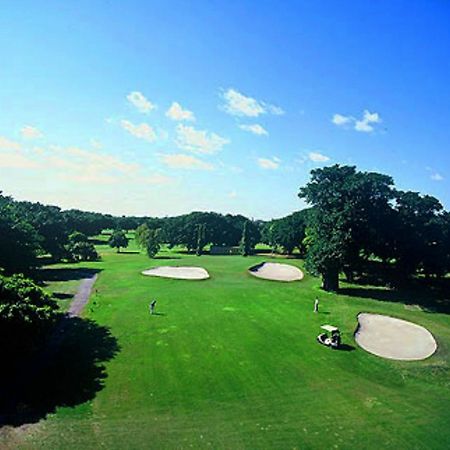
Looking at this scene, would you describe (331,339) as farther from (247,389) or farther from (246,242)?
(246,242)

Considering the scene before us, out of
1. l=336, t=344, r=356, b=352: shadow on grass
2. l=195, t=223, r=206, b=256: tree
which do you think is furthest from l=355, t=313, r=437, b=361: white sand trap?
l=195, t=223, r=206, b=256: tree

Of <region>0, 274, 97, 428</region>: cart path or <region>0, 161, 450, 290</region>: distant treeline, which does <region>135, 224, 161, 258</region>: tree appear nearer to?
<region>0, 161, 450, 290</region>: distant treeline

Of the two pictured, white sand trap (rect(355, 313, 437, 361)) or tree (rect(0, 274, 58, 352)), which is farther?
white sand trap (rect(355, 313, 437, 361))

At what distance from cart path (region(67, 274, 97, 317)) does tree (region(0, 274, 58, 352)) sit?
14.3 metres

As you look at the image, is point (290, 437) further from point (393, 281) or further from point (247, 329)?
point (393, 281)

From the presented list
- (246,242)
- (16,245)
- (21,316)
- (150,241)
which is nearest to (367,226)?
(21,316)

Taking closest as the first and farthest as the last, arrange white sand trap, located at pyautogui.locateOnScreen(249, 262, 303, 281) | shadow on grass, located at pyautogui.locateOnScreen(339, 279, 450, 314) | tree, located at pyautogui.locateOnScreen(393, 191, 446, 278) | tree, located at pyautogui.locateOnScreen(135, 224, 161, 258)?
shadow on grass, located at pyautogui.locateOnScreen(339, 279, 450, 314) → tree, located at pyautogui.locateOnScreen(393, 191, 446, 278) → white sand trap, located at pyautogui.locateOnScreen(249, 262, 303, 281) → tree, located at pyautogui.locateOnScreen(135, 224, 161, 258)

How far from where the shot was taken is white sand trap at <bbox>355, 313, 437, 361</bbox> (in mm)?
33759

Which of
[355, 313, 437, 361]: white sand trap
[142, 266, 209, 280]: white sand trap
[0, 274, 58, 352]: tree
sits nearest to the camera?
[0, 274, 58, 352]: tree

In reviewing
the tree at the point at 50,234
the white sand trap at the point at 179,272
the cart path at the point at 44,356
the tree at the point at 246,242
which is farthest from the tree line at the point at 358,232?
the tree at the point at 246,242

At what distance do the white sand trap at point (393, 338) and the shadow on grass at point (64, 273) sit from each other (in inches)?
1768

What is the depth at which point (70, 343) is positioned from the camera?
32.3 meters

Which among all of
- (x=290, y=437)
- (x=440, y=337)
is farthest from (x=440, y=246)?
(x=290, y=437)

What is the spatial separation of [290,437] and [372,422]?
16.7 feet
